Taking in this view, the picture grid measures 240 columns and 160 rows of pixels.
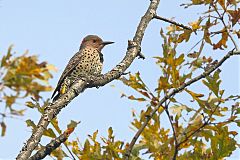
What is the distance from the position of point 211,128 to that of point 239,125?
0.19 m

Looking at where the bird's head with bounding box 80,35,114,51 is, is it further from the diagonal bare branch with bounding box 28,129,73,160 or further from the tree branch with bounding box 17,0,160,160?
the diagonal bare branch with bounding box 28,129,73,160

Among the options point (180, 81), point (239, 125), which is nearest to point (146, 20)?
point (180, 81)

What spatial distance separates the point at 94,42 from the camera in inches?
343

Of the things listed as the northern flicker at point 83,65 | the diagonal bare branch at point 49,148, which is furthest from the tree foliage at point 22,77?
the northern flicker at point 83,65

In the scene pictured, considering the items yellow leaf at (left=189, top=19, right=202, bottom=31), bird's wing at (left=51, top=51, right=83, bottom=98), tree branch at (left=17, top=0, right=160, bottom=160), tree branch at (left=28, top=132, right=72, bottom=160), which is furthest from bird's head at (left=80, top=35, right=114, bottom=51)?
tree branch at (left=28, top=132, right=72, bottom=160)

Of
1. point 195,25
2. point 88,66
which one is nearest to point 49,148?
point 195,25

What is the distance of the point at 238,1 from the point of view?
3818 millimetres

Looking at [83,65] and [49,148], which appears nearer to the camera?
[49,148]

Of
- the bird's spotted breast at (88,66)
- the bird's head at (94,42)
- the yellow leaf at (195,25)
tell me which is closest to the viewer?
the yellow leaf at (195,25)

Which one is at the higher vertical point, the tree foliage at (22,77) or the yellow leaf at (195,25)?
the yellow leaf at (195,25)

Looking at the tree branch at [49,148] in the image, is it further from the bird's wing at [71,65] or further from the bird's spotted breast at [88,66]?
the bird's spotted breast at [88,66]

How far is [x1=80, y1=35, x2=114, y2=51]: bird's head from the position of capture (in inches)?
336

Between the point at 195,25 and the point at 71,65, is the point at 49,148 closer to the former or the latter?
the point at 195,25

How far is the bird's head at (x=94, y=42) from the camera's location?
854 centimetres
